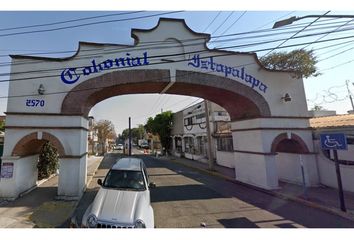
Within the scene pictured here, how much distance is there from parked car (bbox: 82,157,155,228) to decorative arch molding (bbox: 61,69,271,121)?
5.20 metres

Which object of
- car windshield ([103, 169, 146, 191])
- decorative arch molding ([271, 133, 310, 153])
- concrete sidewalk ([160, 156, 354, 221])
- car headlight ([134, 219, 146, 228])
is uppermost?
decorative arch molding ([271, 133, 310, 153])

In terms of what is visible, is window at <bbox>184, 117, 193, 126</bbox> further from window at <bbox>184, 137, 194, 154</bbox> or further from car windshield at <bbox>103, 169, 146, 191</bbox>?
car windshield at <bbox>103, 169, 146, 191</bbox>

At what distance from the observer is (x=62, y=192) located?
409 inches

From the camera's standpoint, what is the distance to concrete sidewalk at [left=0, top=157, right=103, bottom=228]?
717 cm

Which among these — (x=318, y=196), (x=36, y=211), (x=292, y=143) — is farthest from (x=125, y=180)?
(x=292, y=143)

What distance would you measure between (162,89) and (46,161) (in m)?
9.09

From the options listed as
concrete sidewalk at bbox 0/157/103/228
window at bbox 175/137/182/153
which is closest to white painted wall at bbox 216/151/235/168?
window at bbox 175/137/182/153

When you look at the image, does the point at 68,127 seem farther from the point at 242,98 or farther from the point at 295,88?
the point at 295,88

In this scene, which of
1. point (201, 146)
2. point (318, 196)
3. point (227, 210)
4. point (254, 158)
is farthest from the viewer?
point (201, 146)

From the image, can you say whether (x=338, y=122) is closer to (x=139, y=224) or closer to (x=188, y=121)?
(x=139, y=224)

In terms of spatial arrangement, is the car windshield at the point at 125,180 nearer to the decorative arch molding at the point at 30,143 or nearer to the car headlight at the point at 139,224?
the car headlight at the point at 139,224

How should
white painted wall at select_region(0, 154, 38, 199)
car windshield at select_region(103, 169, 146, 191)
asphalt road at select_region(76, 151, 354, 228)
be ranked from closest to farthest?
car windshield at select_region(103, 169, 146, 191), asphalt road at select_region(76, 151, 354, 228), white painted wall at select_region(0, 154, 38, 199)

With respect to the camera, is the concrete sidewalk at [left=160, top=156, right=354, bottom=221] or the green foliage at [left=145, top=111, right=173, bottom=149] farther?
the green foliage at [left=145, top=111, right=173, bottom=149]

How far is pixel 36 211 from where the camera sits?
8.44 m
